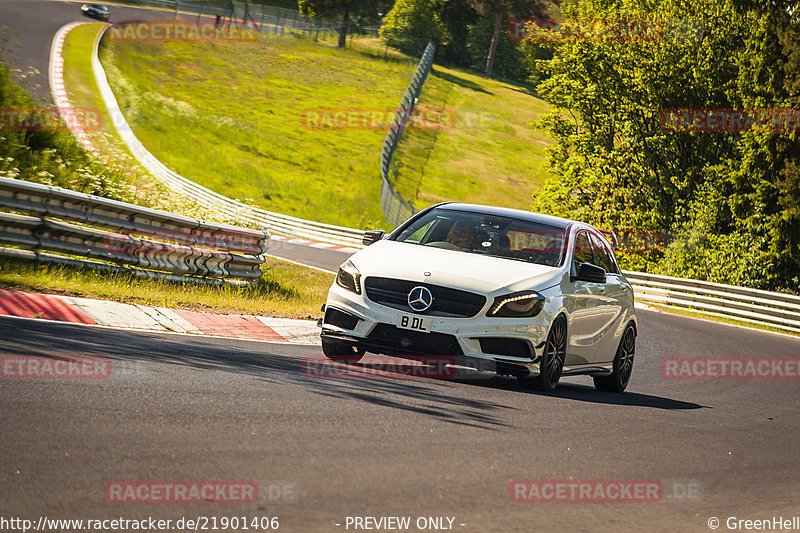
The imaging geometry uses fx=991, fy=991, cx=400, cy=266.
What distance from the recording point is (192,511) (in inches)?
171

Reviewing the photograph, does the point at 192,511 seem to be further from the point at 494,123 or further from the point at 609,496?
the point at 494,123

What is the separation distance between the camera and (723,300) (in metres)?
27.2

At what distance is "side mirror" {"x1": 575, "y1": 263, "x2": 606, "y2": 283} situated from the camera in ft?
30.0

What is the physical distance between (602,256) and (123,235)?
19.8 ft

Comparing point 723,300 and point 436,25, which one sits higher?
point 436,25

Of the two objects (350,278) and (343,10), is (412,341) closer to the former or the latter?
(350,278)

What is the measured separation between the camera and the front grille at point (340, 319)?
8562mm

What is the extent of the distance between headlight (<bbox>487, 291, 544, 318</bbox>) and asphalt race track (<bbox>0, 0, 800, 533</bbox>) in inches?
28.1

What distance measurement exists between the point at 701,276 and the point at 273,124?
3180 centimetres

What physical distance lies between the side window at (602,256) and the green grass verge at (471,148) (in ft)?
119
